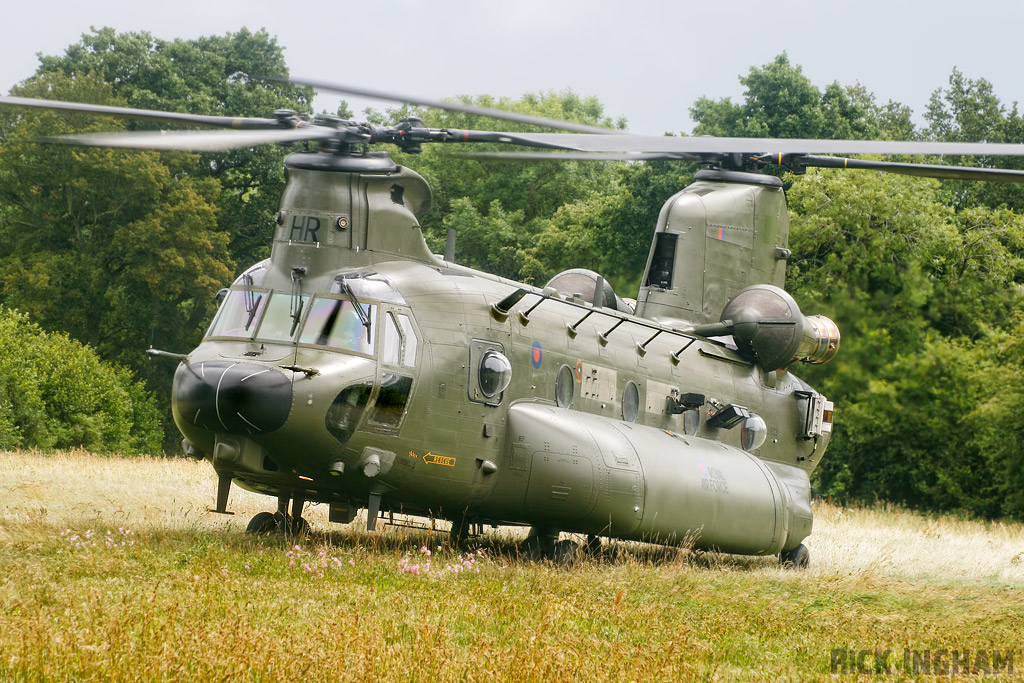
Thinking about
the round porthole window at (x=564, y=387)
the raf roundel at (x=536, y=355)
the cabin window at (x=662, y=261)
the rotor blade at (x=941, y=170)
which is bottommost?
the round porthole window at (x=564, y=387)

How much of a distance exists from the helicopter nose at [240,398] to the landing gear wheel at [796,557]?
9009 millimetres

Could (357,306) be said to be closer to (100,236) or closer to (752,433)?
(752,433)

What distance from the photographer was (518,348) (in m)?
13.7

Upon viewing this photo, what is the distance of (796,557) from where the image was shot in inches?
682

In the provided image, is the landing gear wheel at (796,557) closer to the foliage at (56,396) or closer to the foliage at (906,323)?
the foliage at (906,323)

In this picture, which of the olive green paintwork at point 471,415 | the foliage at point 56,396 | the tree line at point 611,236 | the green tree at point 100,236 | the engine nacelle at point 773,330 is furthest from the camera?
the green tree at point 100,236

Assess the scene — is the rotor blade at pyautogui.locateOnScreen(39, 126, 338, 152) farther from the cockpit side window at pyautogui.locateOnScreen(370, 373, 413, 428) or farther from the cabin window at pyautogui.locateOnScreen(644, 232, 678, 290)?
the cabin window at pyautogui.locateOnScreen(644, 232, 678, 290)

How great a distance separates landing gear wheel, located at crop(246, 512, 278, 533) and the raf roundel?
3676 millimetres

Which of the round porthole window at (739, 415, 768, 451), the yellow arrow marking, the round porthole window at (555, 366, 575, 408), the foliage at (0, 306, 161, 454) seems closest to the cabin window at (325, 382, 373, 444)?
the yellow arrow marking

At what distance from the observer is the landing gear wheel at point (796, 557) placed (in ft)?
56.4

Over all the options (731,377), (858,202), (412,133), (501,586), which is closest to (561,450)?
(501,586)

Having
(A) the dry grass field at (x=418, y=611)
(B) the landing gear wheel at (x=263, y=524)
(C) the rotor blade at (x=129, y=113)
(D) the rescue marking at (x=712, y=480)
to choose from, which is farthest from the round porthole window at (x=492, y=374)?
(C) the rotor blade at (x=129, y=113)

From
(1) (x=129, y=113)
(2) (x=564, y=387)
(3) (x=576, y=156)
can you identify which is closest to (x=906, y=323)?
(2) (x=564, y=387)

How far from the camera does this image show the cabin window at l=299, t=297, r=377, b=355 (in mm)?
11992
